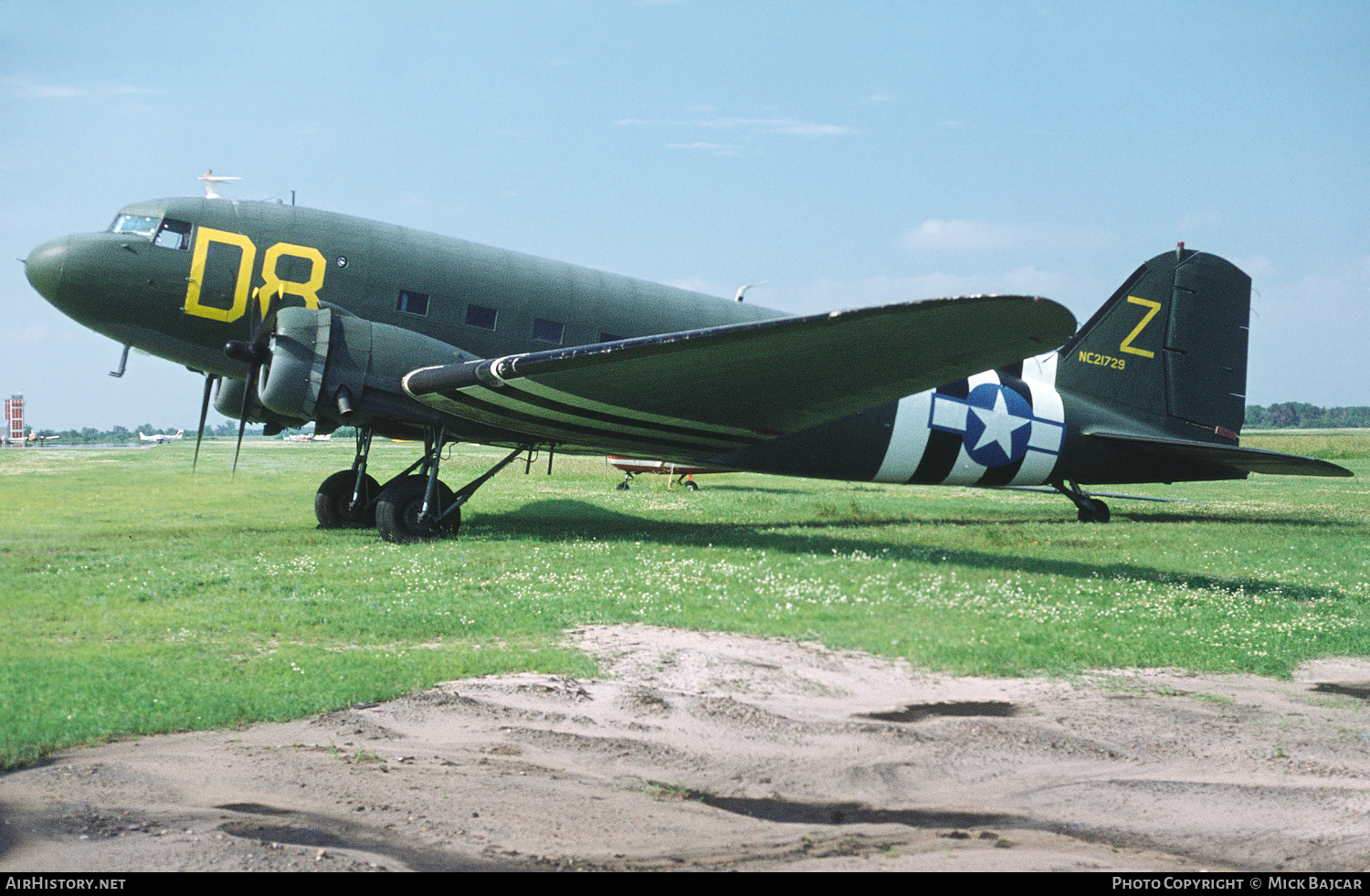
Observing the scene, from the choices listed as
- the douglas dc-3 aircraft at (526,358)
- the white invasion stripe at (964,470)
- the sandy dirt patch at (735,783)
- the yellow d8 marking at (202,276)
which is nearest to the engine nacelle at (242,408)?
the douglas dc-3 aircraft at (526,358)

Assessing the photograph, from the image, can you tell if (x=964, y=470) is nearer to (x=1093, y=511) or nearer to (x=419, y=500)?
(x=1093, y=511)

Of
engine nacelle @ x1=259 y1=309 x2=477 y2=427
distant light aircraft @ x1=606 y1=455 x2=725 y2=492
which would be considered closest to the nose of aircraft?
engine nacelle @ x1=259 y1=309 x2=477 y2=427

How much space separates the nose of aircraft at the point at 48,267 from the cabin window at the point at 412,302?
15.3 feet

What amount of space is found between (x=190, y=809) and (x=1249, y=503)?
27.1 meters

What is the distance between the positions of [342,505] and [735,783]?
12.9 meters

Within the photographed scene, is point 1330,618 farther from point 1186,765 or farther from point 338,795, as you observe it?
point 338,795

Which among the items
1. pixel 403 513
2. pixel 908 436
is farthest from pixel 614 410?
pixel 908 436

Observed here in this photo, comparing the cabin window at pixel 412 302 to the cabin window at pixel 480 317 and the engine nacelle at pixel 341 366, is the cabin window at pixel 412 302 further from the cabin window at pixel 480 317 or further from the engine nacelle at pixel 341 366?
the cabin window at pixel 480 317

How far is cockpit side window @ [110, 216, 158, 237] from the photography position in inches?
545

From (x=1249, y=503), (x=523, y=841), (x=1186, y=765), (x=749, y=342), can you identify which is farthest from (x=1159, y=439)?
(x=523, y=841)

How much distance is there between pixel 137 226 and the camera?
1390cm

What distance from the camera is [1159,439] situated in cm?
→ 1845

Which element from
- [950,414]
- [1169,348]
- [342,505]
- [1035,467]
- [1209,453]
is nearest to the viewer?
[342,505]

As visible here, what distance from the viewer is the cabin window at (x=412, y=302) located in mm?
14586
